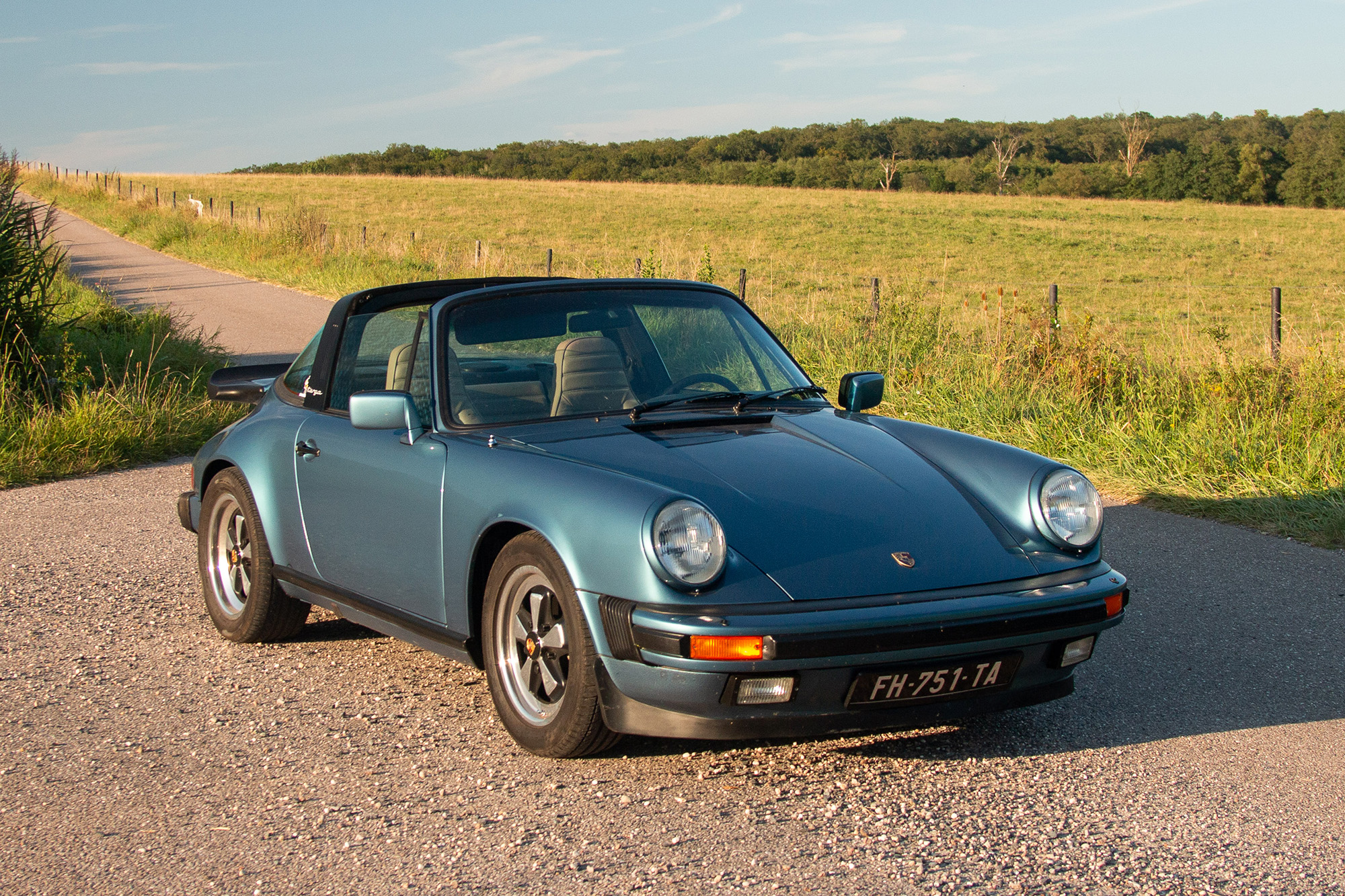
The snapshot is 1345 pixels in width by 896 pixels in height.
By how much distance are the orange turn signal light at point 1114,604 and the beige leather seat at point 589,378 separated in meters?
1.66

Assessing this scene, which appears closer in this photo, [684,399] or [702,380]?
[684,399]

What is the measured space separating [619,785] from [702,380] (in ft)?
5.08

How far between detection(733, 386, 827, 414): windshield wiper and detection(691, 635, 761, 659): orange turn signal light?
1.33 meters

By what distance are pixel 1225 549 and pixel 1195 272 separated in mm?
30122

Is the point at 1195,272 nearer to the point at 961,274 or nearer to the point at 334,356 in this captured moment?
the point at 961,274

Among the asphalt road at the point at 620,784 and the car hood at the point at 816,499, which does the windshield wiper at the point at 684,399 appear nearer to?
the car hood at the point at 816,499

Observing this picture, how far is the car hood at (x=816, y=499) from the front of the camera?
3.28 metres

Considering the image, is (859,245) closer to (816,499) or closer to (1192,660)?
(1192,660)

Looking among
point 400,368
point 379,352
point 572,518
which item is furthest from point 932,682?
point 379,352

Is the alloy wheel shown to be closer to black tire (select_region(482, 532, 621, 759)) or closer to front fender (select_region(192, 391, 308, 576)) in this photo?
black tire (select_region(482, 532, 621, 759))

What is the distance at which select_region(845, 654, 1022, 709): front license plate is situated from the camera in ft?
10.4

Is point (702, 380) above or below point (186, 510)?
above

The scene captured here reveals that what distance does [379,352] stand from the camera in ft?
15.4

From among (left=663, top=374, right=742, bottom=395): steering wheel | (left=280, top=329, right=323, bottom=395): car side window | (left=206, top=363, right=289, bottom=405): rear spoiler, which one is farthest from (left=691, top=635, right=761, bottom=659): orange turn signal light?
(left=206, top=363, right=289, bottom=405): rear spoiler
